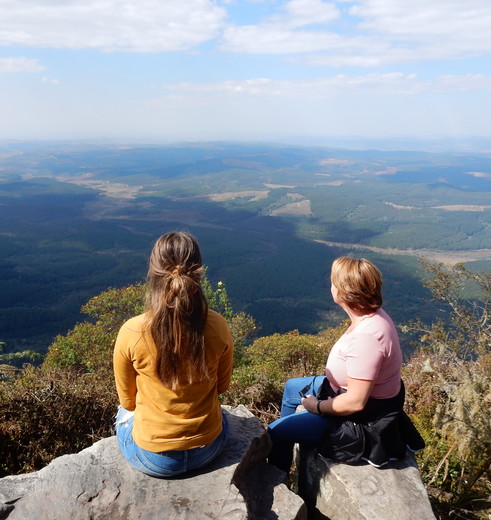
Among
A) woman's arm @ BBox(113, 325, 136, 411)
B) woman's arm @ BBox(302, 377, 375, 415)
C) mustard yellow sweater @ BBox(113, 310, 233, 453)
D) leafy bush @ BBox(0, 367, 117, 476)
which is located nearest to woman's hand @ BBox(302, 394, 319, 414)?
woman's arm @ BBox(302, 377, 375, 415)

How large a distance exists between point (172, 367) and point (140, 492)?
0.93 meters

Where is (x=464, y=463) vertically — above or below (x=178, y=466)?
below

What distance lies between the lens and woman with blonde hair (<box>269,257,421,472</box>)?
108 inches

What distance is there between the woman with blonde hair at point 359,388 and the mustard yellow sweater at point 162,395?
2.84ft

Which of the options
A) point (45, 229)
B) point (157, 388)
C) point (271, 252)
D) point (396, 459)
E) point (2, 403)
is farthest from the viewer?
point (45, 229)

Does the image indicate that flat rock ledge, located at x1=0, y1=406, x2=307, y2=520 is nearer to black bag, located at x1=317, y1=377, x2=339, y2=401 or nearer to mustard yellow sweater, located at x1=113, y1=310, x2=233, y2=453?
mustard yellow sweater, located at x1=113, y1=310, x2=233, y2=453

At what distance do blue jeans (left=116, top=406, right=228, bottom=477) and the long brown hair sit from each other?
0.54 m

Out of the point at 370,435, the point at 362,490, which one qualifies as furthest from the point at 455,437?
the point at 362,490

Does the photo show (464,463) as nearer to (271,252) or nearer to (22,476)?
(22,476)

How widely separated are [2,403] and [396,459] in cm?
381

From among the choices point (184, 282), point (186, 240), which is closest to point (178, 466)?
point (184, 282)

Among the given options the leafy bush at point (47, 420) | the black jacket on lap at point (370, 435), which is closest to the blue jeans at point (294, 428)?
the black jacket on lap at point (370, 435)

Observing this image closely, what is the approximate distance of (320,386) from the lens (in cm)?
329

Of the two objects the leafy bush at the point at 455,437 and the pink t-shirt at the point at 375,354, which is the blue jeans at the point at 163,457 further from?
the leafy bush at the point at 455,437
